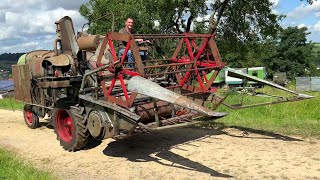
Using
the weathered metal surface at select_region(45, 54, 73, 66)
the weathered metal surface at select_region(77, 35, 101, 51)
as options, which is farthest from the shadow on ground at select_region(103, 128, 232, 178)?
the weathered metal surface at select_region(77, 35, 101, 51)

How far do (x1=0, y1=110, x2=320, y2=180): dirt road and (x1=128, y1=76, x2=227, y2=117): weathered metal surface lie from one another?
4.43ft

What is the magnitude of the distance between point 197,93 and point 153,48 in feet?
4.77

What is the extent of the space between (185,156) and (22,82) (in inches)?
197

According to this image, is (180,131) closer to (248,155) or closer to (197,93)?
(197,93)

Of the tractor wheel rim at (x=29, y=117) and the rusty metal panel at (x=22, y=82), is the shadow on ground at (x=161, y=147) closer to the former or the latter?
the rusty metal panel at (x=22, y=82)

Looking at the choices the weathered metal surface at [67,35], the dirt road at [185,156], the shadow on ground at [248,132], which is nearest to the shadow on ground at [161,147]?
the dirt road at [185,156]

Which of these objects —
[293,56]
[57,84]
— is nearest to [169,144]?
[57,84]

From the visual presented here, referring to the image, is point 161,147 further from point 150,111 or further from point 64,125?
point 64,125

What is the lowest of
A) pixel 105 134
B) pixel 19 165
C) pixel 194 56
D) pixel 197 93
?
pixel 19 165

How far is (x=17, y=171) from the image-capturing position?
6410 millimetres

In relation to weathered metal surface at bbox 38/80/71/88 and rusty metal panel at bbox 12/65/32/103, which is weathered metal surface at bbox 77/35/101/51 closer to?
weathered metal surface at bbox 38/80/71/88

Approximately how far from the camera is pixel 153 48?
8.25m

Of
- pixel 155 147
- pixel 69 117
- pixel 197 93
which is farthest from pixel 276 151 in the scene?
pixel 69 117

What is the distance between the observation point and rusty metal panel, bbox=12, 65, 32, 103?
9.57 m
